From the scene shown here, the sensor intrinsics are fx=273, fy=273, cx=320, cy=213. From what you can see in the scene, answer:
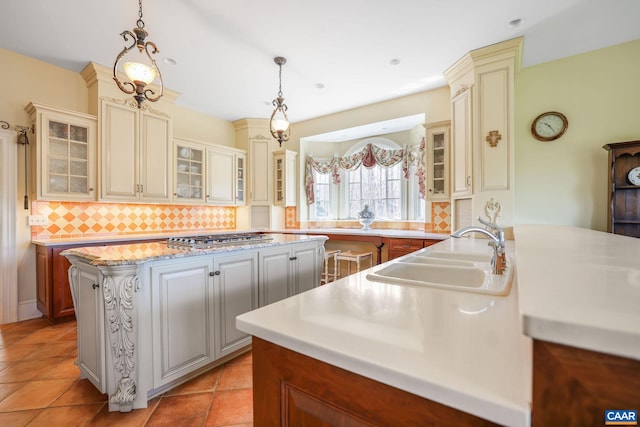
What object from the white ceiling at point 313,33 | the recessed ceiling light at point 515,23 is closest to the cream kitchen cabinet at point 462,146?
the white ceiling at point 313,33

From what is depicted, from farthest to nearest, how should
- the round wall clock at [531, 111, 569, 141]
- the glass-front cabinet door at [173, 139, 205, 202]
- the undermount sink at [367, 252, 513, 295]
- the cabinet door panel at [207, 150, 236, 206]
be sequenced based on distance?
the cabinet door panel at [207, 150, 236, 206] < the glass-front cabinet door at [173, 139, 205, 202] < the round wall clock at [531, 111, 569, 141] < the undermount sink at [367, 252, 513, 295]

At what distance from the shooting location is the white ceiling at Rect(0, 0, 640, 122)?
7.53 ft

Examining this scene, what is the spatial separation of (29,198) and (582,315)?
14.4 ft

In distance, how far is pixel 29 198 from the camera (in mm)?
2979

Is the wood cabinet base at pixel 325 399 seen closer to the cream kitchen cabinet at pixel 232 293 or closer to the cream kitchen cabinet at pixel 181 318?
the cream kitchen cabinet at pixel 181 318

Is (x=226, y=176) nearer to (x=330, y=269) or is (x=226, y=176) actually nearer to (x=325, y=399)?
(x=330, y=269)

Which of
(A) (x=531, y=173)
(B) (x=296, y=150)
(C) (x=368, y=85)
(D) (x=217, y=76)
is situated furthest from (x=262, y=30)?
(A) (x=531, y=173)

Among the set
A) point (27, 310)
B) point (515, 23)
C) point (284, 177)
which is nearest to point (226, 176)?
point (284, 177)

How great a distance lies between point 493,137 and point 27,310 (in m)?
5.28

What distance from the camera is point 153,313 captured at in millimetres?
1575

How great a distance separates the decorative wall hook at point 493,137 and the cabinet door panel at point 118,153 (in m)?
4.17

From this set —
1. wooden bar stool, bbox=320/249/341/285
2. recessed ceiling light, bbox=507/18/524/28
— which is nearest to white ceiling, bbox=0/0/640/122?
recessed ceiling light, bbox=507/18/524/28

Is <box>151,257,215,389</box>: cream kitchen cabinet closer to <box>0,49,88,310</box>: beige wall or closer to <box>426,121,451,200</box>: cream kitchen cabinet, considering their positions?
<box>0,49,88,310</box>: beige wall

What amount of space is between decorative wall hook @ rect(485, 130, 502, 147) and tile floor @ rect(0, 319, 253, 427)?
3.05 m
